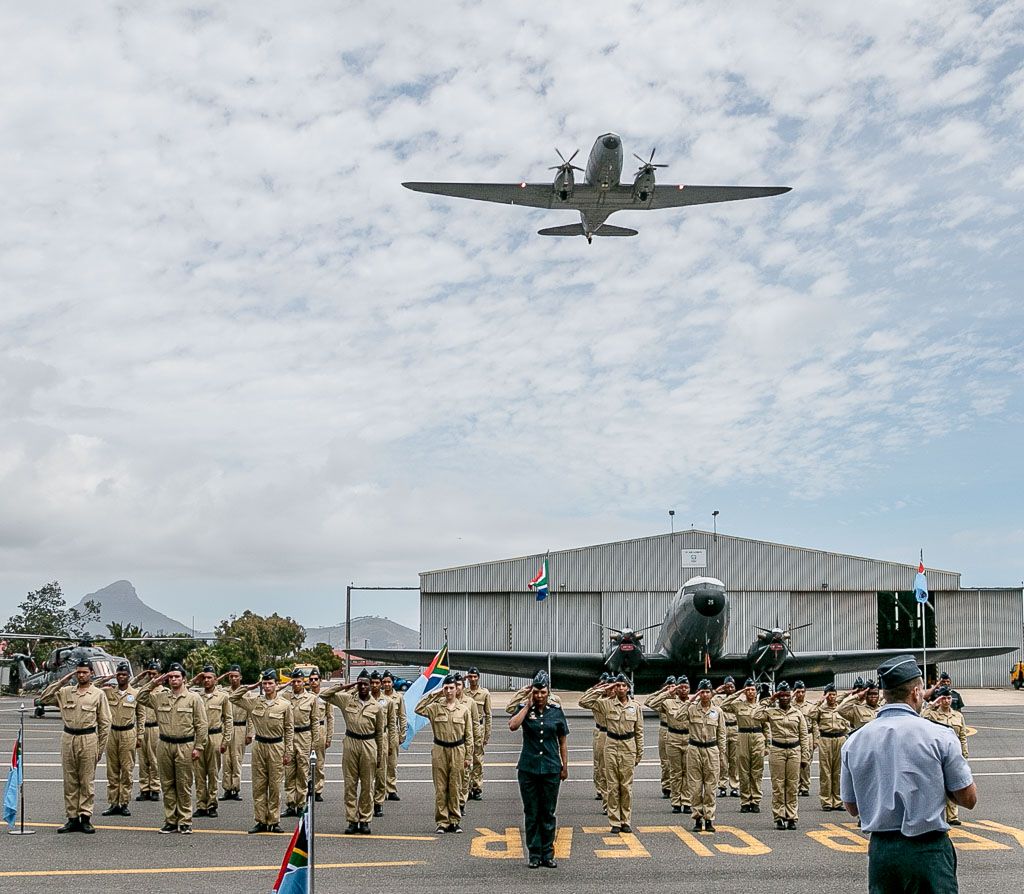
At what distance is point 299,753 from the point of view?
41.5 feet

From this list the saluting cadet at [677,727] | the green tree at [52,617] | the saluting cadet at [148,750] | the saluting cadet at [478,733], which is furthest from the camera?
the green tree at [52,617]

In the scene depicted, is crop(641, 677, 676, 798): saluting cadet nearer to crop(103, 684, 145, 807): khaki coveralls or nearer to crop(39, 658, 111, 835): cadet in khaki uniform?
crop(103, 684, 145, 807): khaki coveralls

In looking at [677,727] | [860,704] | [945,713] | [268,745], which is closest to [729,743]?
[677,727]

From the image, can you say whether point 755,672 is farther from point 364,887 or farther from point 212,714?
point 364,887

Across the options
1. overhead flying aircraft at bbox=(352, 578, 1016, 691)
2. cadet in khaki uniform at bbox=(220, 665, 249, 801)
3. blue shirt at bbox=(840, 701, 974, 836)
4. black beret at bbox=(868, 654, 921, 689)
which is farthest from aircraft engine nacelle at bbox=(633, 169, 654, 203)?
blue shirt at bbox=(840, 701, 974, 836)

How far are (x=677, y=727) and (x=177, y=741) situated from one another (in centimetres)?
610

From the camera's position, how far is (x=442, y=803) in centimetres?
1173

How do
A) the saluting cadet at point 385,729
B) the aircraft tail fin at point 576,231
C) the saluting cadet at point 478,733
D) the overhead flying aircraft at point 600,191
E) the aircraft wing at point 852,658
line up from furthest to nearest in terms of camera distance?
the aircraft wing at point 852,658
the aircraft tail fin at point 576,231
the overhead flying aircraft at point 600,191
the saluting cadet at point 478,733
the saluting cadet at point 385,729

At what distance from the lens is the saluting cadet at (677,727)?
1318cm

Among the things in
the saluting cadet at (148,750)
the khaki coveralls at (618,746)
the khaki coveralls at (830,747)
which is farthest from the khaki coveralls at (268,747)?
the khaki coveralls at (830,747)

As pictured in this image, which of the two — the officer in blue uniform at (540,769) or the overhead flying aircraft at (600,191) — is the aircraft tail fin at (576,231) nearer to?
the overhead flying aircraft at (600,191)

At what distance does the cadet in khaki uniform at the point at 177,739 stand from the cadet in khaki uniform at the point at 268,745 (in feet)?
2.12

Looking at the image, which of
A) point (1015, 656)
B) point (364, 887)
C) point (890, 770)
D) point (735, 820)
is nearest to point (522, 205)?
point (735, 820)

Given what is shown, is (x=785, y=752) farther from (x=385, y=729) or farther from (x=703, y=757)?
(x=385, y=729)
